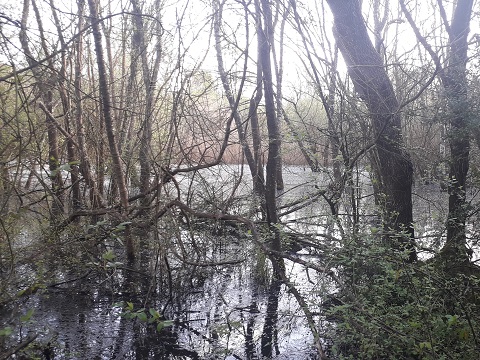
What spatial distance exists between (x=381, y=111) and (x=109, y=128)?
2989mm

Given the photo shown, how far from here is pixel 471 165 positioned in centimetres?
574

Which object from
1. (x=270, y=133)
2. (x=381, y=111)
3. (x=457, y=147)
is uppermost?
(x=270, y=133)

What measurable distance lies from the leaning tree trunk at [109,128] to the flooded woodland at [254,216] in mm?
23

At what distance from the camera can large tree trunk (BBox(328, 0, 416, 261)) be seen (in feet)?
17.3

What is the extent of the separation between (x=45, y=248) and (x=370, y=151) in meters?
3.31

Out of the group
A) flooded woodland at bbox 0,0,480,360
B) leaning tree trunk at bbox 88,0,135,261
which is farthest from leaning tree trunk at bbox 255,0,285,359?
leaning tree trunk at bbox 88,0,135,261

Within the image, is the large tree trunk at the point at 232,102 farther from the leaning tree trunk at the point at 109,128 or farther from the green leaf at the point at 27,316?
the green leaf at the point at 27,316

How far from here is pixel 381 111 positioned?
5309 mm

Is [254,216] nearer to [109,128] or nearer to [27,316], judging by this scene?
[109,128]

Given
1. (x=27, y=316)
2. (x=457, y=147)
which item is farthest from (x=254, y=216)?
(x=27, y=316)

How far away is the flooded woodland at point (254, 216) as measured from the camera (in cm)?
405

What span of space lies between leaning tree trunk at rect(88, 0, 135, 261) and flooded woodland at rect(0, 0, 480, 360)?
0.9 inches

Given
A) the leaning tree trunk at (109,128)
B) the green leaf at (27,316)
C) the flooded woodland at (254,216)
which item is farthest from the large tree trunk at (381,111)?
the green leaf at (27,316)

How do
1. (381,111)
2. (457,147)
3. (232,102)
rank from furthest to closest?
(232,102) → (457,147) → (381,111)
